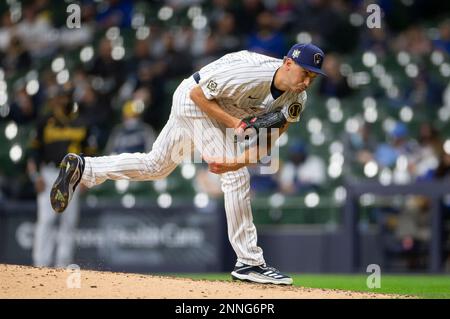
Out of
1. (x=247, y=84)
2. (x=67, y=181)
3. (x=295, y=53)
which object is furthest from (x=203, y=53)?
(x=295, y=53)

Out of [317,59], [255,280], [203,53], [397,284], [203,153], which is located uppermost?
[203,53]

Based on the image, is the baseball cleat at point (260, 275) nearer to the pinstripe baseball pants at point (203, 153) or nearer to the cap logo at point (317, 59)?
the pinstripe baseball pants at point (203, 153)

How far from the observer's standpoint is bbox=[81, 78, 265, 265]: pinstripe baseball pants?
7.39m

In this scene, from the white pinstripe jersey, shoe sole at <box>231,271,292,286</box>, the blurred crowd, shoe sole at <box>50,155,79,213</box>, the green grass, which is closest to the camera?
the white pinstripe jersey

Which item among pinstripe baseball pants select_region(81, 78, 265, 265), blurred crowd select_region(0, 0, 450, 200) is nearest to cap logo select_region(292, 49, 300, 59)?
pinstripe baseball pants select_region(81, 78, 265, 265)

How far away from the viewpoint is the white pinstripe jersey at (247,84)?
715 cm

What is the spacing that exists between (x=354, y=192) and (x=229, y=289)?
219 inches

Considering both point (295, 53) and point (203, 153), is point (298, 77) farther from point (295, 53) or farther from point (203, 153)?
point (203, 153)

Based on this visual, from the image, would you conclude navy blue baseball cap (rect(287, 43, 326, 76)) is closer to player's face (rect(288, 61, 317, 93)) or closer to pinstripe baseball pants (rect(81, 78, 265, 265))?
player's face (rect(288, 61, 317, 93))

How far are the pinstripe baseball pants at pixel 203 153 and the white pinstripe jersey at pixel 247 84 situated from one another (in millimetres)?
232

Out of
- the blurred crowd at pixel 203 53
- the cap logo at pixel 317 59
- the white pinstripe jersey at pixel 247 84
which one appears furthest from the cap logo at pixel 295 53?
the blurred crowd at pixel 203 53

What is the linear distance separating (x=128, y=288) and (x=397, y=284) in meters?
3.45

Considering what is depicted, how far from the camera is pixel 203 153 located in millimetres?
7363

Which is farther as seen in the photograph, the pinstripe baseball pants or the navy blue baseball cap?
the pinstripe baseball pants
